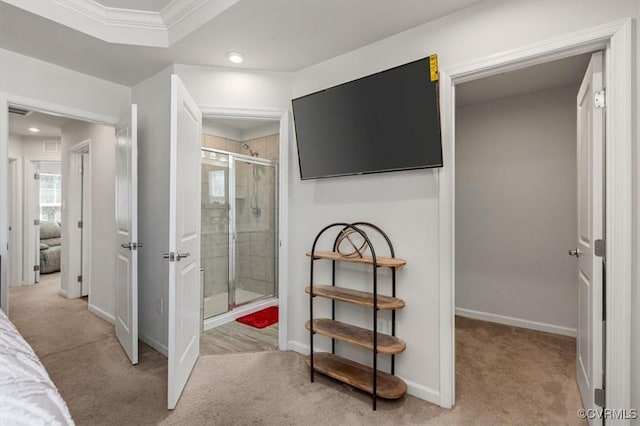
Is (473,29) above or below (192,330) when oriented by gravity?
above

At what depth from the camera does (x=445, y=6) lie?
6.07 feet

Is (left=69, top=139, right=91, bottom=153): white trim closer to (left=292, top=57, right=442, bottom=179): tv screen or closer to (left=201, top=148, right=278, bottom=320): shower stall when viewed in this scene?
(left=201, top=148, right=278, bottom=320): shower stall

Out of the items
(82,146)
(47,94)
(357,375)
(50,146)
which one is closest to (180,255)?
(357,375)

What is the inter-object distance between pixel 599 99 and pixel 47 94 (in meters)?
3.76

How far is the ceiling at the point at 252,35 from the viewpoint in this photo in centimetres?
187

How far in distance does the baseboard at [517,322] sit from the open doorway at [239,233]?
2195 millimetres

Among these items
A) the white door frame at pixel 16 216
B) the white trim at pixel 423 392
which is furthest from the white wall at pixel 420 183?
the white door frame at pixel 16 216

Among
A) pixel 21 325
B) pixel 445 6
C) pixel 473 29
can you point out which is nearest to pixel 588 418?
pixel 473 29

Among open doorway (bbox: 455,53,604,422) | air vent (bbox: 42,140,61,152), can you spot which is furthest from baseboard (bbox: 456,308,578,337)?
air vent (bbox: 42,140,61,152)

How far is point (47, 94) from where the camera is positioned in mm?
2566

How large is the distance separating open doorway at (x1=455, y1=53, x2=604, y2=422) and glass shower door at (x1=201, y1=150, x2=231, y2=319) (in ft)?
8.20

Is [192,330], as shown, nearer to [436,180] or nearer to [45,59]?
[436,180]

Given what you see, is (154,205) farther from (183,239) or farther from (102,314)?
(102,314)

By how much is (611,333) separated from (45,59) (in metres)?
4.10
